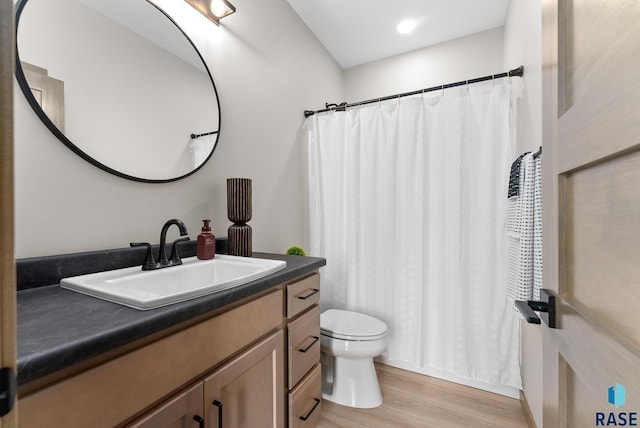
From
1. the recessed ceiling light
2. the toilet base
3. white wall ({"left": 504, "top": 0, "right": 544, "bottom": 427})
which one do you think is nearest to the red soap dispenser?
the toilet base

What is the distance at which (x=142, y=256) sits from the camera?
1.05 m

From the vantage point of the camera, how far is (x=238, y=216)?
4.38ft

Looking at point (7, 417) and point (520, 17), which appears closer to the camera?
point (7, 417)

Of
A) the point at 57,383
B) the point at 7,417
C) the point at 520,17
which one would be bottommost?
the point at 57,383

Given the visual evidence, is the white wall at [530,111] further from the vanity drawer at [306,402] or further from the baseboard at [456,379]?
the vanity drawer at [306,402]

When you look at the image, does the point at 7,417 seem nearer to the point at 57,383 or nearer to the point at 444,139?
the point at 57,383

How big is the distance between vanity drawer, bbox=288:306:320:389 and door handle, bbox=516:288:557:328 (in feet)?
2.56

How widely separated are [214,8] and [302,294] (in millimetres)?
1497

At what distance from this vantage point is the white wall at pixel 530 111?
4.03ft

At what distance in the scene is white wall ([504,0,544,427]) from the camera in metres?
1.23

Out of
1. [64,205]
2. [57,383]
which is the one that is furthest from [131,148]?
[57,383]

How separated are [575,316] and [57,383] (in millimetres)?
969

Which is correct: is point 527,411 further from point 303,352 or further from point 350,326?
point 303,352

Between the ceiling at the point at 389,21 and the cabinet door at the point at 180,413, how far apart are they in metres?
2.40
